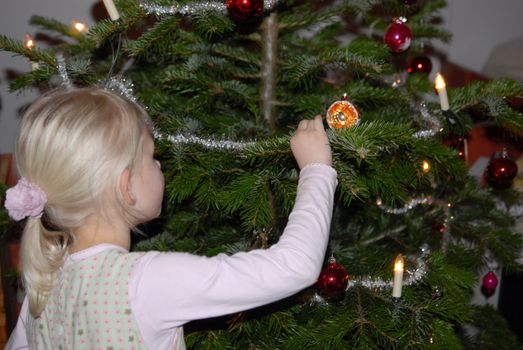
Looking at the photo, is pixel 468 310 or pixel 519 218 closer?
pixel 468 310

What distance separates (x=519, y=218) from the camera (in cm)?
147

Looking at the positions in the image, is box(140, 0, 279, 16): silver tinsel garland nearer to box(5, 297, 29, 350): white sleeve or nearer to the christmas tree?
the christmas tree

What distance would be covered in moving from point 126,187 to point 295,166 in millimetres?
259

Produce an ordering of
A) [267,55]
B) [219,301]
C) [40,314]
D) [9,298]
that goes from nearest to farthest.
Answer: [219,301], [40,314], [267,55], [9,298]

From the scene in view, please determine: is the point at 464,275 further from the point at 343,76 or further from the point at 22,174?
the point at 22,174

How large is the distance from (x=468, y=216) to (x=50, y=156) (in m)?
0.93

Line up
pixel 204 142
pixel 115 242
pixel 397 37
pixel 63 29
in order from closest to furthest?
1. pixel 115 242
2. pixel 204 142
3. pixel 397 37
4. pixel 63 29

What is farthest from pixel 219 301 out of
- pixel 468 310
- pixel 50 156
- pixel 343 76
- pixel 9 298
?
pixel 9 298

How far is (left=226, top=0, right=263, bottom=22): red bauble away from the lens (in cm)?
83

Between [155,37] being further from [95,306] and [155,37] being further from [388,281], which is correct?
[388,281]

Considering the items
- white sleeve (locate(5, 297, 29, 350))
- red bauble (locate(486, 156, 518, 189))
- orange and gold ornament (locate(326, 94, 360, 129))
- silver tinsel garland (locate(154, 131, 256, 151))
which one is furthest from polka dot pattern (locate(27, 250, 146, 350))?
red bauble (locate(486, 156, 518, 189))

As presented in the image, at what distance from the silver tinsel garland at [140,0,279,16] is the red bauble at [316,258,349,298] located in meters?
0.43

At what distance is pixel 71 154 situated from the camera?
2.36 feet

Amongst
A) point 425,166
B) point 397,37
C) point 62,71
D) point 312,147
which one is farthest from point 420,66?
point 62,71
